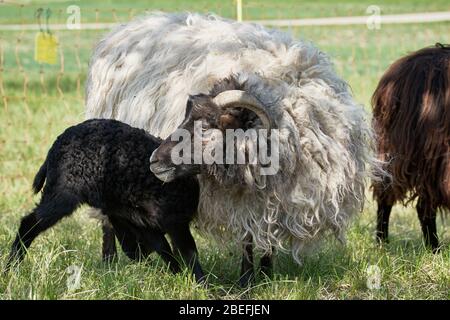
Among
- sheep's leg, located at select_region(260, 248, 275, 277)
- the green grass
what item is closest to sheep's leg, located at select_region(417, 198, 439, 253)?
sheep's leg, located at select_region(260, 248, 275, 277)

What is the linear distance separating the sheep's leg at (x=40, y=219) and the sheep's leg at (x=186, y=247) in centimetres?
59

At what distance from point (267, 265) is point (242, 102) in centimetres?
114

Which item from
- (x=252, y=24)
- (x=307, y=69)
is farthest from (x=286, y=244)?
(x=252, y=24)

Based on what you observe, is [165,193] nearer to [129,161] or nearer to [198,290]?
[129,161]

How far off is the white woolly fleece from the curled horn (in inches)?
4.1

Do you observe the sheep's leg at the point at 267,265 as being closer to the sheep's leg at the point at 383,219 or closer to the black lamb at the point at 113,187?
the black lamb at the point at 113,187

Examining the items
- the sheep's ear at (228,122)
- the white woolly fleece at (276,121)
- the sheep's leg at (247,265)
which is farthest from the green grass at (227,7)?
the sheep's ear at (228,122)

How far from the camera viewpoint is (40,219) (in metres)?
4.44

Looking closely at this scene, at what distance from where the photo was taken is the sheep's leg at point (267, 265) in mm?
4773

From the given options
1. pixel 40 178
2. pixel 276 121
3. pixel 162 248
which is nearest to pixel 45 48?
pixel 40 178


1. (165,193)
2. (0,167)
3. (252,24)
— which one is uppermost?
(252,24)

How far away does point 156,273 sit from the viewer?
A: 4.57 metres

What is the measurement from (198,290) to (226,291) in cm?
39
